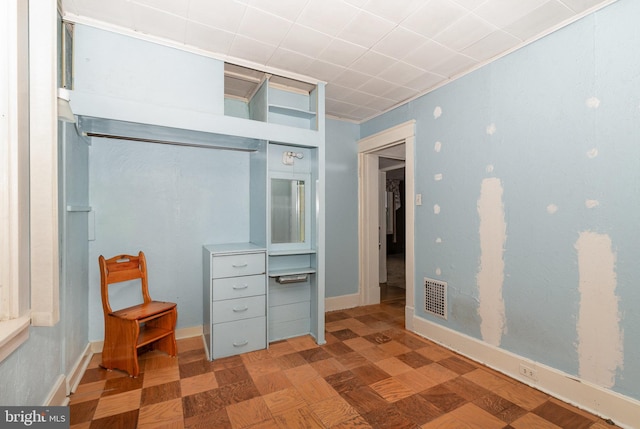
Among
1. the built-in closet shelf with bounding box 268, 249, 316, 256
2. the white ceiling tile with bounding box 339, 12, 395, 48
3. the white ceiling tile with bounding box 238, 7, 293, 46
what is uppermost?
the white ceiling tile with bounding box 238, 7, 293, 46

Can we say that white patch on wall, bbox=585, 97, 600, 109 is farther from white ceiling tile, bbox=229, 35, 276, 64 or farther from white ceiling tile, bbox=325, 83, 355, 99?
white ceiling tile, bbox=229, 35, 276, 64

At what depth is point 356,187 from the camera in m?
4.02

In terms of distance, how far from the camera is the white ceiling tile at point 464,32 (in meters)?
2.01

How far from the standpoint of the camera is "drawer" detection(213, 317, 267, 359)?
8.20 ft

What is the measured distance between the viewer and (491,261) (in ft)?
7.97

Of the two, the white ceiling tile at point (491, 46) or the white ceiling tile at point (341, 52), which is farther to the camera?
the white ceiling tile at point (341, 52)

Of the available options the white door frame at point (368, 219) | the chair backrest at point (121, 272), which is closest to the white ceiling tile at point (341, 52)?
the white door frame at point (368, 219)

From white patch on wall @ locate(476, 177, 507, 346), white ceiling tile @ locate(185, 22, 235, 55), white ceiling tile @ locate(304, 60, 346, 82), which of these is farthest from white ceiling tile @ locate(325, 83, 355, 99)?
white patch on wall @ locate(476, 177, 507, 346)

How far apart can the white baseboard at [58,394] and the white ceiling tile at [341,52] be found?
3023 millimetres

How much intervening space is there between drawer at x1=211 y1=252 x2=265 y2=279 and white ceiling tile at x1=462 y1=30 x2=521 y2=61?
8.34ft

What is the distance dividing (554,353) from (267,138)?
2.83 m

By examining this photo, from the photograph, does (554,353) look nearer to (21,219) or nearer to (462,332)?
(462,332)

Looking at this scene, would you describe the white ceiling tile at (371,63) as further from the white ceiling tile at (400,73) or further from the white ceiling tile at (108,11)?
the white ceiling tile at (108,11)

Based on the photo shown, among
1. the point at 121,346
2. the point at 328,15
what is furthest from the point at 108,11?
the point at 121,346
